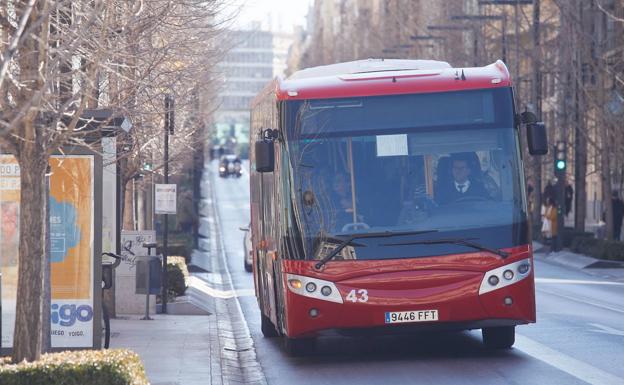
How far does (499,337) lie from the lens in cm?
1608

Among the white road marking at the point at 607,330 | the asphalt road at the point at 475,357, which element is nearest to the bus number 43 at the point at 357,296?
the asphalt road at the point at 475,357

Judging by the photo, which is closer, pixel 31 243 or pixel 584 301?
pixel 31 243

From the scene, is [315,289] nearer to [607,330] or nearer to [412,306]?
[412,306]

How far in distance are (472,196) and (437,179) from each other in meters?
0.41

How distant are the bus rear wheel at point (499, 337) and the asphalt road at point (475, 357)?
0.13 meters

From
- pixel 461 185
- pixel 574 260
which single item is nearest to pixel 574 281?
pixel 574 260

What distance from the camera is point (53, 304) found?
49.1ft

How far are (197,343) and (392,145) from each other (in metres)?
4.49

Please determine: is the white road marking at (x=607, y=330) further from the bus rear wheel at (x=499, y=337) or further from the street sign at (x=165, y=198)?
the street sign at (x=165, y=198)

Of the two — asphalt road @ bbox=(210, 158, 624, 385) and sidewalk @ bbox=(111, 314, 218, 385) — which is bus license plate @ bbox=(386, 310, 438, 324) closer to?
asphalt road @ bbox=(210, 158, 624, 385)

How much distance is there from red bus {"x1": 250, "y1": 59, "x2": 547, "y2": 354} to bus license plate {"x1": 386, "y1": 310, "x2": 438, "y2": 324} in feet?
0.03

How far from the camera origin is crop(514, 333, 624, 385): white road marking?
43.2 feet

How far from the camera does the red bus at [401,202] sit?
14758 mm

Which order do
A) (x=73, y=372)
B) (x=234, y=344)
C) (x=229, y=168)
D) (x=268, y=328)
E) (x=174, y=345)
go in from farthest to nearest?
(x=229, y=168), (x=268, y=328), (x=234, y=344), (x=174, y=345), (x=73, y=372)
